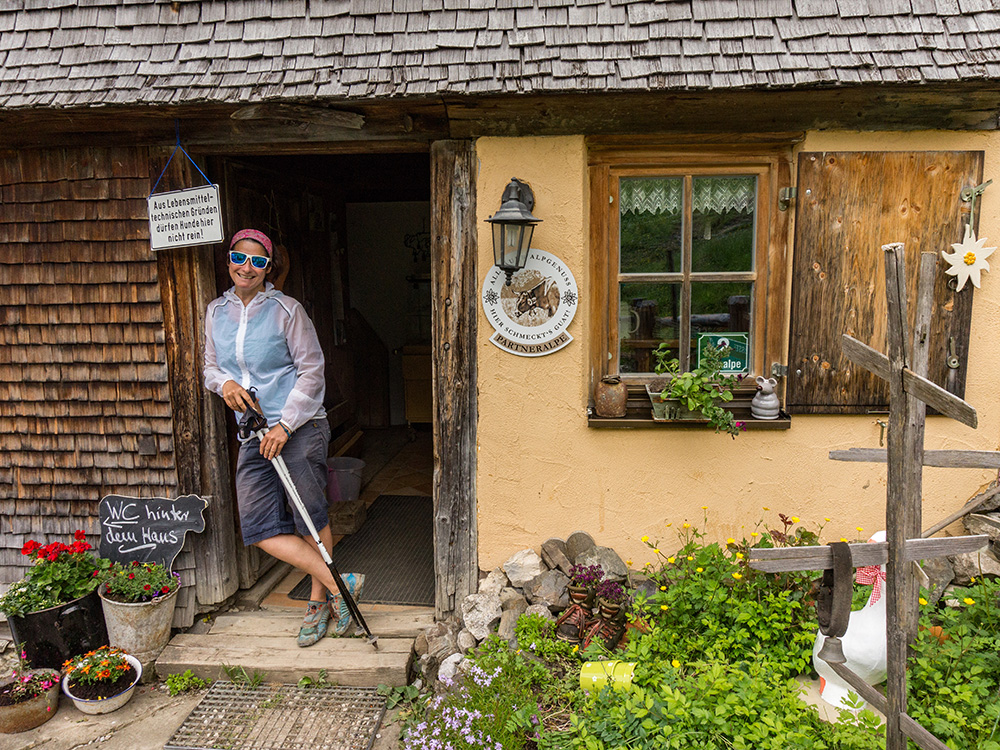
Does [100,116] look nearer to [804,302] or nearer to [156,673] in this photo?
[156,673]

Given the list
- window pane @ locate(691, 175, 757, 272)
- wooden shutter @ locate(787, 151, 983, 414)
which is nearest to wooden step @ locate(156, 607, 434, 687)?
wooden shutter @ locate(787, 151, 983, 414)

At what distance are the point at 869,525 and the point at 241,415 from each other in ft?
12.1

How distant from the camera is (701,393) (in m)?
3.64

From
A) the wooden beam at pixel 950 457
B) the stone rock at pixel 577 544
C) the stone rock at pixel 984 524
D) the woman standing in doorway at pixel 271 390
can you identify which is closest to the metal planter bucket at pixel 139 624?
the woman standing in doorway at pixel 271 390

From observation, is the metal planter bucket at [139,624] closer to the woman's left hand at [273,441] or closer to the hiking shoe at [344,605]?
the hiking shoe at [344,605]

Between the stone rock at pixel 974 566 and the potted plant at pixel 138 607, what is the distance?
4476 mm

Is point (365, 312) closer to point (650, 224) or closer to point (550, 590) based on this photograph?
point (650, 224)

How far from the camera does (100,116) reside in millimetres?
3764

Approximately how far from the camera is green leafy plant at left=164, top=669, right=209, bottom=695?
149 inches

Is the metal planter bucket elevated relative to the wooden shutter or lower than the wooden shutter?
lower

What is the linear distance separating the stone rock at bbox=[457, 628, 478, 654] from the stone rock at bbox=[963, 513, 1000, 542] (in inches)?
112

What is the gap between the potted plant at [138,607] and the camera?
386cm

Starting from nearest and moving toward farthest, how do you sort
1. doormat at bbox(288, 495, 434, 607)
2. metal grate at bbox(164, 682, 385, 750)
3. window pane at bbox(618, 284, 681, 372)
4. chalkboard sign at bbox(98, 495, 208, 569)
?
metal grate at bbox(164, 682, 385, 750) < window pane at bbox(618, 284, 681, 372) < chalkboard sign at bbox(98, 495, 208, 569) < doormat at bbox(288, 495, 434, 607)

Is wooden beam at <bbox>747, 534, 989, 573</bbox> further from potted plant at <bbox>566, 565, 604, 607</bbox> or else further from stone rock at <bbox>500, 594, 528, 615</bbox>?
stone rock at <bbox>500, 594, 528, 615</bbox>
